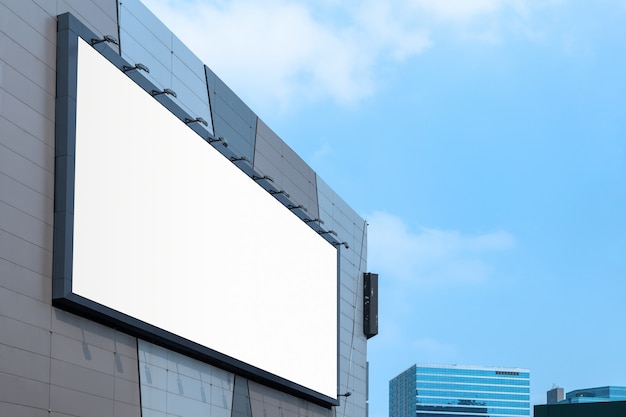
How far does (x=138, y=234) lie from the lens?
2547cm

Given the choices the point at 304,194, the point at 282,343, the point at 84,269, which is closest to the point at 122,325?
the point at 84,269

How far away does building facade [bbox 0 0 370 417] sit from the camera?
21.6 meters

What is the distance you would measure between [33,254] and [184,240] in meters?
6.68

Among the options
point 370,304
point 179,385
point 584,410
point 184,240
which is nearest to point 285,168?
point 370,304

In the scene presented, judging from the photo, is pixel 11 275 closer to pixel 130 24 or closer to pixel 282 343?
pixel 130 24

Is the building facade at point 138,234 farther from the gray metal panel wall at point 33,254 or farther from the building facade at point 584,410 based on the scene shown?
the building facade at point 584,410

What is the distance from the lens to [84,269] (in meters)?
22.9

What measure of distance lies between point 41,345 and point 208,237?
8363 mm

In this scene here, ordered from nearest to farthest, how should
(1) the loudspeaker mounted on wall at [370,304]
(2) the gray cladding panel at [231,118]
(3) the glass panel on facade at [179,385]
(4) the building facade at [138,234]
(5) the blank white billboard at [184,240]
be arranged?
Result: 1. (4) the building facade at [138,234]
2. (5) the blank white billboard at [184,240]
3. (3) the glass panel on facade at [179,385]
4. (2) the gray cladding panel at [231,118]
5. (1) the loudspeaker mounted on wall at [370,304]

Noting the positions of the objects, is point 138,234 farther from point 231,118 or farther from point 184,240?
point 231,118

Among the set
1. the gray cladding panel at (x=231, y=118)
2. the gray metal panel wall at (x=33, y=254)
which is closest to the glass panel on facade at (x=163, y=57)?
the gray cladding panel at (x=231, y=118)

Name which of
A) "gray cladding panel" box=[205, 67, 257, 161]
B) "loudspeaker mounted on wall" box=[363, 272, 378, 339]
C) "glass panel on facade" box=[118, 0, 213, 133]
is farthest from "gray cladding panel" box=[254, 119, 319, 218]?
"loudspeaker mounted on wall" box=[363, 272, 378, 339]

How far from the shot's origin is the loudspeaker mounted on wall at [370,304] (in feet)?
145

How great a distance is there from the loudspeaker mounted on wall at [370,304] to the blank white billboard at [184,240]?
6.13 metres
